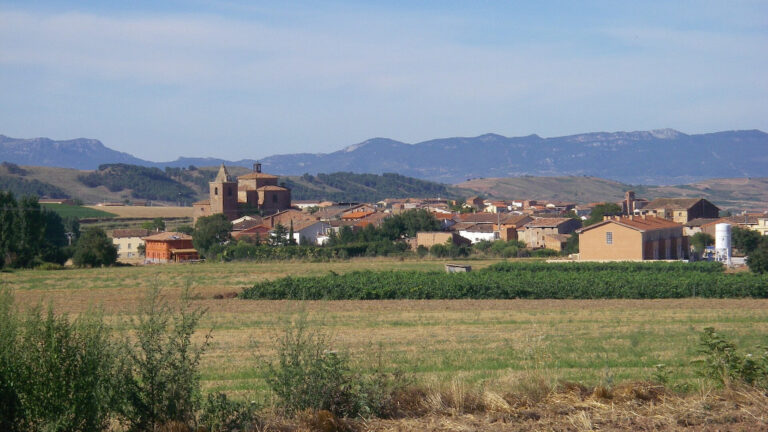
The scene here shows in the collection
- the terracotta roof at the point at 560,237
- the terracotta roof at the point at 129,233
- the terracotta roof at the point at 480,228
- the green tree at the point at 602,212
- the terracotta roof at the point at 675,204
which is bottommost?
the terracotta roof at the point at 560,237

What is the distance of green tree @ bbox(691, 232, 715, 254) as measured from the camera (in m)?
66.0

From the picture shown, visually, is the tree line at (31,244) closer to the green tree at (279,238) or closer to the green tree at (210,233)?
the green tree at (210,233)

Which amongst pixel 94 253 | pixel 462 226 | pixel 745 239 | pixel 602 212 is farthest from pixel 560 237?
pixel 94 253

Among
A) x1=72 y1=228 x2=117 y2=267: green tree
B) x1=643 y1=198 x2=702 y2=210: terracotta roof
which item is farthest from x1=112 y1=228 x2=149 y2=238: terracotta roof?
x1=643 y1=198 x2=702 y2=210: terracotta roof

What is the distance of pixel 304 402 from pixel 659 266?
40.8 metres

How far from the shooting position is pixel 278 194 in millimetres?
108562

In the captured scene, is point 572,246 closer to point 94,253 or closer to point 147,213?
point 94,253

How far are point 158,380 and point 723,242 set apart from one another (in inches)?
2217

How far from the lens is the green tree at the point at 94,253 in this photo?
179ft

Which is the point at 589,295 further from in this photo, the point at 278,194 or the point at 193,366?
the point at 278,194

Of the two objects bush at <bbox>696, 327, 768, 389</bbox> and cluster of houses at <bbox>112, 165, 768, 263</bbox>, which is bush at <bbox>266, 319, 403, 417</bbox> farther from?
cluster of houses at <bbox>112, 165, 768, 263</bbox>

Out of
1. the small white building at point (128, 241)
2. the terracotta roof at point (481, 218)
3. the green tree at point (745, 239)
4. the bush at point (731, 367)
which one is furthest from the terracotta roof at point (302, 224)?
the bush at point (731, 367)

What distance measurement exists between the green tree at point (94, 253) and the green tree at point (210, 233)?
1001cm

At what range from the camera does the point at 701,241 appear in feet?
219
